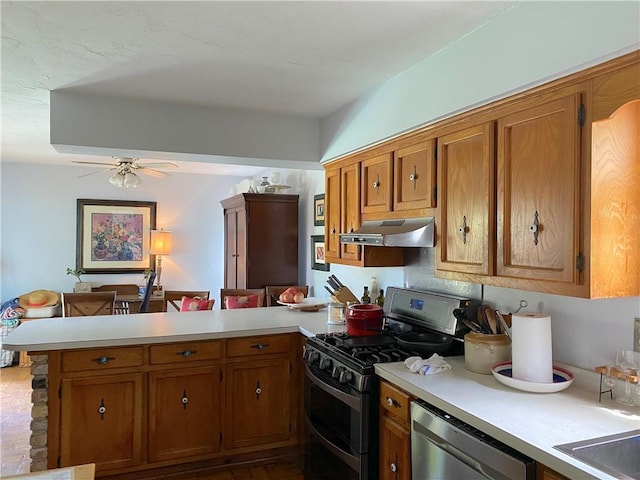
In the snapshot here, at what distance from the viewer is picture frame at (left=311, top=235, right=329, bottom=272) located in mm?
4789

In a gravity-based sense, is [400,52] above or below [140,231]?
above

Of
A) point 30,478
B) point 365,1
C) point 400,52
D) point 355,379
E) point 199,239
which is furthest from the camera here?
point 199,239

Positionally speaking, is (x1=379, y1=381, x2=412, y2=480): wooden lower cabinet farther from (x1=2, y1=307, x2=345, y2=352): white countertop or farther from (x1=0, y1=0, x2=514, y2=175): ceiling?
(x1=0, y1=0, x2=514, y2=175): ceiling

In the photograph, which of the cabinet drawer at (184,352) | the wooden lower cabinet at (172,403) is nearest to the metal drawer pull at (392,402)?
the wooden lower cabinet at (172,403)

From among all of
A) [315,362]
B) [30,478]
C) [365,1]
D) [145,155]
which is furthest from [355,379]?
[145,155]

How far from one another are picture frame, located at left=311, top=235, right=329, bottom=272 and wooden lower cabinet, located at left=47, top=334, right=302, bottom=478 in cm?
178

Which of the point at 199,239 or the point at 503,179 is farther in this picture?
the point at 199,239

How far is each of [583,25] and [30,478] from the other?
7.19 ft

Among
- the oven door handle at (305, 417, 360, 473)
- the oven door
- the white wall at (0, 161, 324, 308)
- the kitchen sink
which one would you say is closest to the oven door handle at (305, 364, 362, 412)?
the oven door

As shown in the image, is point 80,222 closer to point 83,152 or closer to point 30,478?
point 83,152

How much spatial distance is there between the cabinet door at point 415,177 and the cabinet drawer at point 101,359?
174 centimetres

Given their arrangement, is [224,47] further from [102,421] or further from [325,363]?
[102,421]

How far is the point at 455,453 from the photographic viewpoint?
1.60m

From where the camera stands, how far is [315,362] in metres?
2.56
